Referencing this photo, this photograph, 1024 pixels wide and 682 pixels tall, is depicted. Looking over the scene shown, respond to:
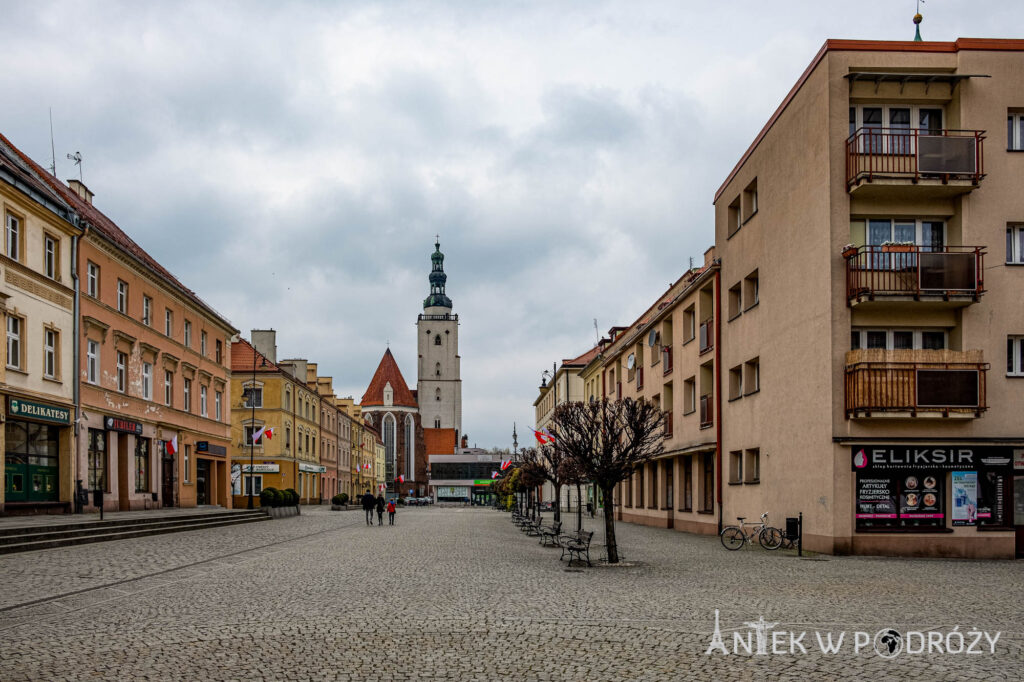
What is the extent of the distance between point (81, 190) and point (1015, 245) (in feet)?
106

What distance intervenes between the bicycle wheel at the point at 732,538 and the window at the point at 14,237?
2023 cm

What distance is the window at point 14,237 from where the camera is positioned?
25.5m

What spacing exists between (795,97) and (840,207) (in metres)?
3.80

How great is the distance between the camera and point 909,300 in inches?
835

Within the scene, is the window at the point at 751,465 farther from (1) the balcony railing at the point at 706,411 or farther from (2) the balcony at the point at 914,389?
(2) the balcony at the point at 914,389

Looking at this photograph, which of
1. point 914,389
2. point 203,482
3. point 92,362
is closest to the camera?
point 914,389

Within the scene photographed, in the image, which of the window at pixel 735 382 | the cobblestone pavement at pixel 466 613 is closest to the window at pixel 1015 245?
the cobblestone pavement at pixel 466 613

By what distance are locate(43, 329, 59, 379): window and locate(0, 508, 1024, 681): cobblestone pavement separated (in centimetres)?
882

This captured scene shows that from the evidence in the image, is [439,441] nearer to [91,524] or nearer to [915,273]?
[91,524]

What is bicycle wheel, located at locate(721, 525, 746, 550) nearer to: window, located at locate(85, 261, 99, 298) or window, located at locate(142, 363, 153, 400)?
window, located at locate(85, 261, 99, 298)

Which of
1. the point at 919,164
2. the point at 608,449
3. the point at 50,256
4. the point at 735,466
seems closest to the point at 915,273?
the point at 919,164

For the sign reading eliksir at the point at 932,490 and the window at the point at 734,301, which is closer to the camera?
the sign reading eliksir at the point at 932,490

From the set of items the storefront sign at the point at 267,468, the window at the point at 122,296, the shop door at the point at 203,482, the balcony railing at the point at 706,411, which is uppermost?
the window at the point at 122,296

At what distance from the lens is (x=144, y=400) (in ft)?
118
